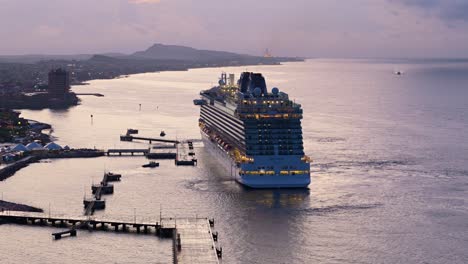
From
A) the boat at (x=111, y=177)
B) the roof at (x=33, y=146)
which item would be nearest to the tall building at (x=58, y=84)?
the roof at (x=33, y=146)

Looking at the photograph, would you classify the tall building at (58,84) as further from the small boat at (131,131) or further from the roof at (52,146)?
the roof at (52,146)

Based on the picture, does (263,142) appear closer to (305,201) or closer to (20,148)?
(305,201)

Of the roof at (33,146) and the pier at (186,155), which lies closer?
the pier at (186,155)

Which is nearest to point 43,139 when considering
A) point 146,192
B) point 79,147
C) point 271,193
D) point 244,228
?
point 79,147

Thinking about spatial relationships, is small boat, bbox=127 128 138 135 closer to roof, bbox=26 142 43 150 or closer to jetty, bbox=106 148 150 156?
jetty, bbox=106 148 150 156

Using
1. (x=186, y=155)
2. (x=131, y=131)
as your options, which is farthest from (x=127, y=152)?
(x=131, y=131)

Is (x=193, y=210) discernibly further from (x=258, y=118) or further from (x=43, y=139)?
(x=43, y=139)

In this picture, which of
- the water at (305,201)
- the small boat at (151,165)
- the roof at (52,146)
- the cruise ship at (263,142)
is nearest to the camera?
the water at (305,201)
